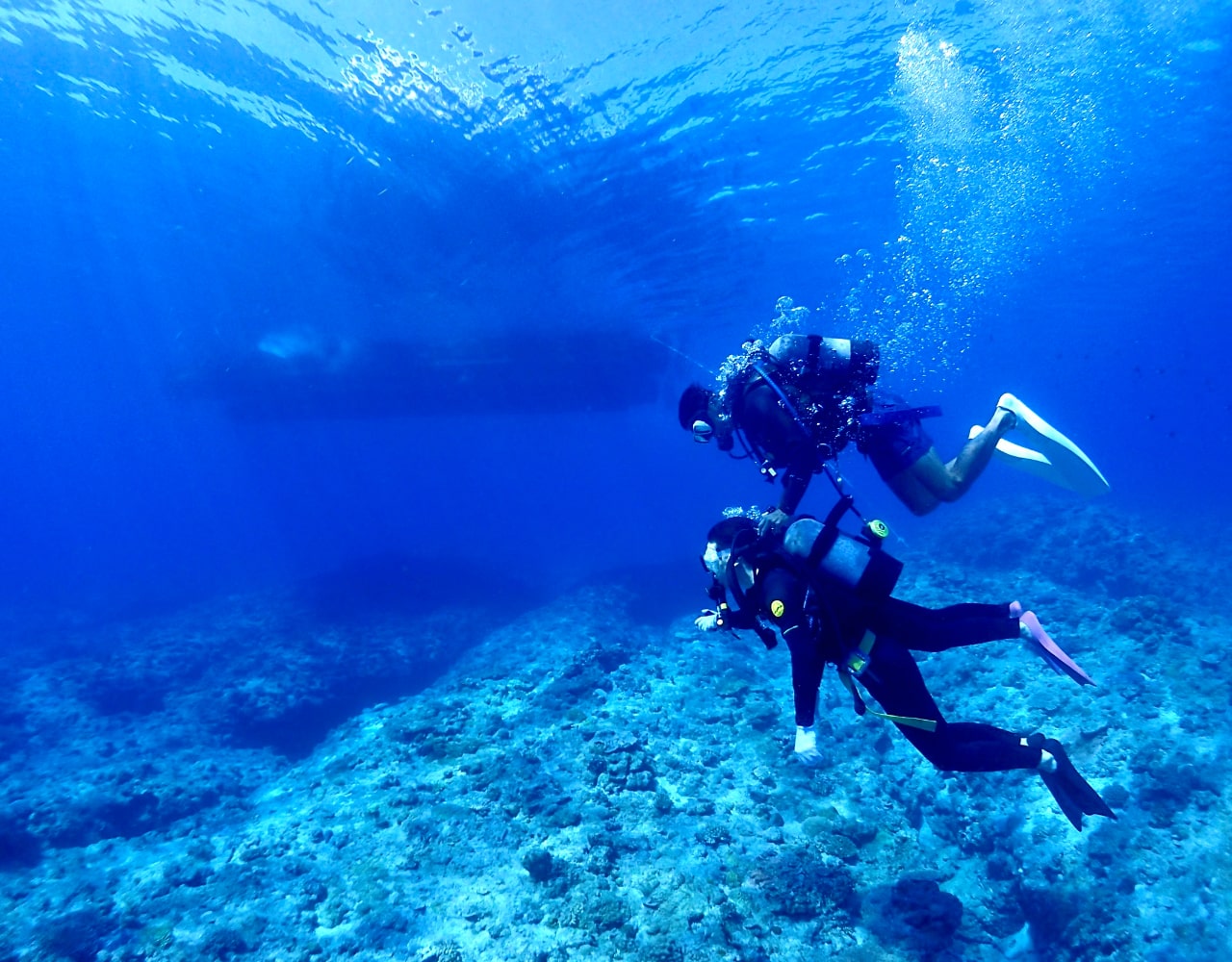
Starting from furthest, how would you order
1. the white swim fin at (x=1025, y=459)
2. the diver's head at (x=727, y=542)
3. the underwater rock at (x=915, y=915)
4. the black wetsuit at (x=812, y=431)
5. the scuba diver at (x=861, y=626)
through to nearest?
1. the white swim fin at (x=1025, y=459)
2. the underwater rock at (x=915, y=915)
3. the black wetsuit at (x=812, y=431)
4. the diver's head at (x=727, y=542)
5. the scuba diver at (x=861, y=626)

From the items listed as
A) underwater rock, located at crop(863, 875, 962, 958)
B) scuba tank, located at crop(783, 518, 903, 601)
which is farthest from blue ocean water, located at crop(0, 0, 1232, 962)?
scuba tank, located at crop(783, 518, 903, 601)

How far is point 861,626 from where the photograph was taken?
15.1 ft

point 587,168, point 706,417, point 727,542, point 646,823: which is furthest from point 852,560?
point 587,168

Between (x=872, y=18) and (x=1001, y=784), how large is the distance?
1495 cm

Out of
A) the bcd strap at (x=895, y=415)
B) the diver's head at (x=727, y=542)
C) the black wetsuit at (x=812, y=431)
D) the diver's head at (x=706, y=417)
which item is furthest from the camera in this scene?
the diver's head at (x=706, y=417)

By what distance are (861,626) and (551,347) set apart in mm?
24890

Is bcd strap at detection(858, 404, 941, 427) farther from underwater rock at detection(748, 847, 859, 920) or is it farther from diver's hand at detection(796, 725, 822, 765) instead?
underwater rock at detection(748, 847, 859, 920)

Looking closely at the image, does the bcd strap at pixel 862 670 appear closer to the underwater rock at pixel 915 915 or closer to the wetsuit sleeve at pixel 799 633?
the wetsuit sleeve at pixel 799 633

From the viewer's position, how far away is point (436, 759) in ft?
30.7

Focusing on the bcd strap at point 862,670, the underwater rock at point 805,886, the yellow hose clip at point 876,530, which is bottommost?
the underwater rock at point 805,886

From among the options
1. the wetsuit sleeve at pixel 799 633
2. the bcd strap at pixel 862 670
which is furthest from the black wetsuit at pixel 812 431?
the bcd strap at pixel 862 670

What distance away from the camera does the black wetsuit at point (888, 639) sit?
14.4 ft

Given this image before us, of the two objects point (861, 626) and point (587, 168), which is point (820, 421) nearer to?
point (861, 626)

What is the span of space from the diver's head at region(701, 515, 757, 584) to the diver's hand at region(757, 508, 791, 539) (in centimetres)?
6
